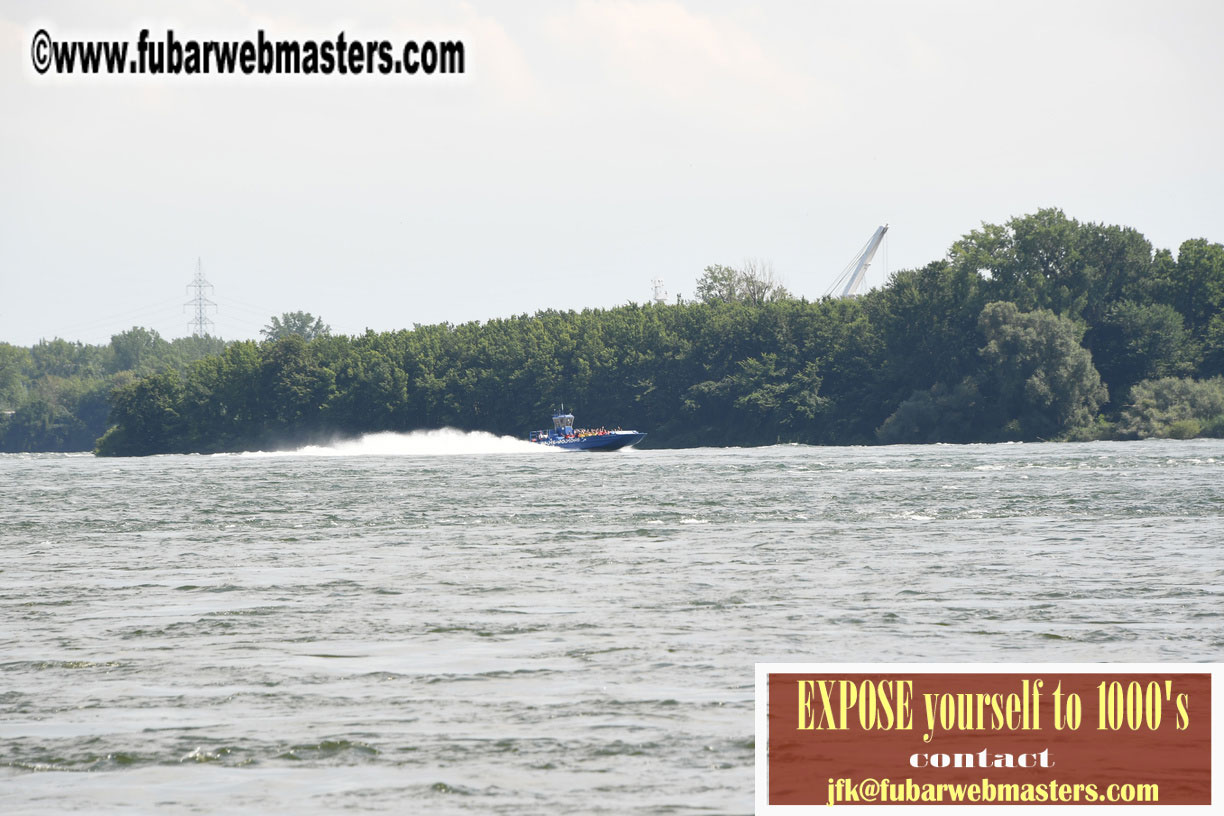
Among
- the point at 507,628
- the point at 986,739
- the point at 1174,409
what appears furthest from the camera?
the point at 1174,409

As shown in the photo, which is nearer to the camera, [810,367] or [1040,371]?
[1040,371]

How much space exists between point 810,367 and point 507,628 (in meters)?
110

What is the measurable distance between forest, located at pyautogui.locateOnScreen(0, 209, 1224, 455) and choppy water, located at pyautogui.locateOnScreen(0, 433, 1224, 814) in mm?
65661

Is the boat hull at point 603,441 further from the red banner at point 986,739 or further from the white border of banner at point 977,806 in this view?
the red banner at point 986,739

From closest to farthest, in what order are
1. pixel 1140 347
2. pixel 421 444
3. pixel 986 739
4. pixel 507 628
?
pixel 986 739, pixel 507 628, pixel 1140 347, pixel 421 444

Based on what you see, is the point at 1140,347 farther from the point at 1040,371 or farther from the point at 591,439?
the point at 591,439

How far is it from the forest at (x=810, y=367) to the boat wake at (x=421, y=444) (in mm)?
2689

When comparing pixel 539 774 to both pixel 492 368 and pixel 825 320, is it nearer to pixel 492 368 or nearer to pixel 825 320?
pixel 825 320

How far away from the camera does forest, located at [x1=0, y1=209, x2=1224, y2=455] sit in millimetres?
106750

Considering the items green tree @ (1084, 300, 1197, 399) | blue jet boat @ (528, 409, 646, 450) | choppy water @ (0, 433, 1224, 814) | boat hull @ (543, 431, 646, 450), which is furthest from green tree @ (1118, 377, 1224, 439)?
choppy water @ (0, 433, 1224, 814)

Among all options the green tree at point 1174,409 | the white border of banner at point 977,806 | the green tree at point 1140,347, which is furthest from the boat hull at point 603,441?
the white border of banner at point 977,806

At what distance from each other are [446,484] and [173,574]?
105 ft

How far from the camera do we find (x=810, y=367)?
417 feet

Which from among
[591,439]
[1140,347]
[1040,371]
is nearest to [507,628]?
[591,439]
